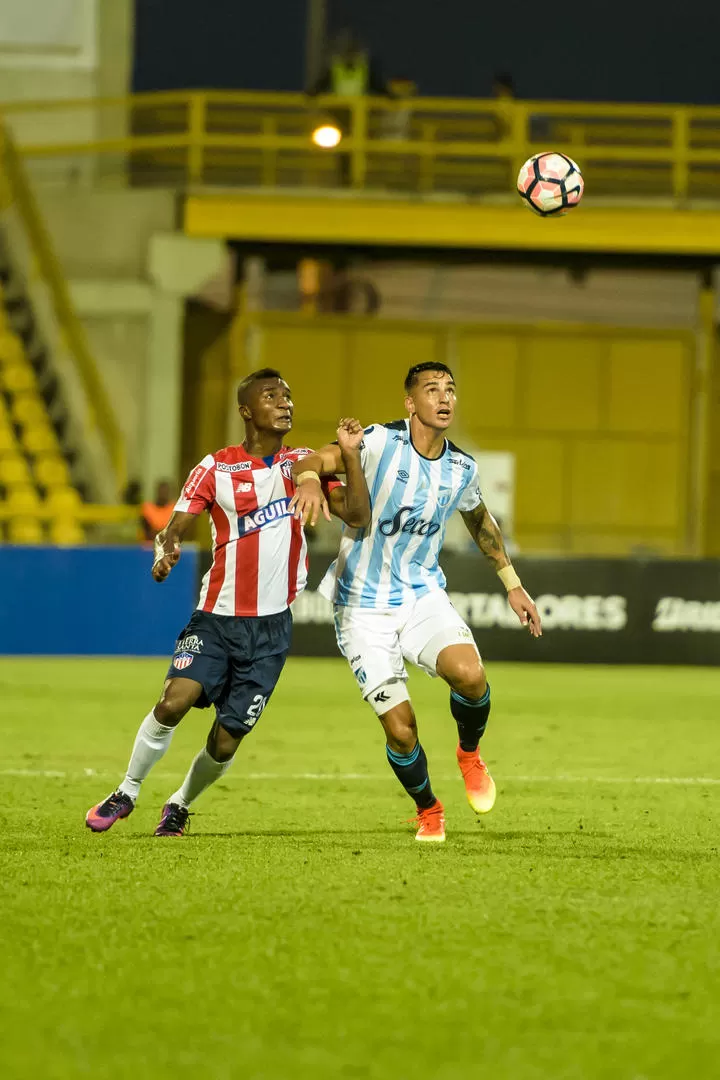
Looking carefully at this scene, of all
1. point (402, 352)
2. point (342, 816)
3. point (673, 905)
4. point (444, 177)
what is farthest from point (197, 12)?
point (673, 905)

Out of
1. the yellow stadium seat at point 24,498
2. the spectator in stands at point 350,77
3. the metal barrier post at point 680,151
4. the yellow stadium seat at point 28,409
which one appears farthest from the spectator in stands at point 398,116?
the yellow stadium seat at point 24,498

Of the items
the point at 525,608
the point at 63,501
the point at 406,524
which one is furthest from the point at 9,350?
the point at 525,608

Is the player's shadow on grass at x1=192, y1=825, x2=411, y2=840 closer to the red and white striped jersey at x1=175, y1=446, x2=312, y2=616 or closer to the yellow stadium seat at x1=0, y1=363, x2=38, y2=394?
the red and white striped jersey at x1=175, y1=446, x2=312, y2=616

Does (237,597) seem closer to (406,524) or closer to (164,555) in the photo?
(164,555)

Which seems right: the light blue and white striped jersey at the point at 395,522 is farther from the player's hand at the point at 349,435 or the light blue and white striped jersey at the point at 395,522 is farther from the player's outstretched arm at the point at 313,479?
the player's hand at the point at 349,435

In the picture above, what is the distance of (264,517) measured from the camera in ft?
23.7

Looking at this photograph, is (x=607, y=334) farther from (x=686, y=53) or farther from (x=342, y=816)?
(x=342, y=816)

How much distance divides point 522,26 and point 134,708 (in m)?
18.1

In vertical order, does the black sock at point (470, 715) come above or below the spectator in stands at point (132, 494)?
above

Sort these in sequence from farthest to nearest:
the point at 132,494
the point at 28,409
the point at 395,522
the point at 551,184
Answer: the point at 28,409 → the point at 132,494 → the point at 551,184 → the point at 395,522

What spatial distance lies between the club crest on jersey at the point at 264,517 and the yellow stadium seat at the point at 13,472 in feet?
47.7

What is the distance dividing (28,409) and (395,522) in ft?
54.1

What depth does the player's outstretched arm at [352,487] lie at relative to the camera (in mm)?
6727

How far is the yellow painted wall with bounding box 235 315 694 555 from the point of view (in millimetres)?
26312
